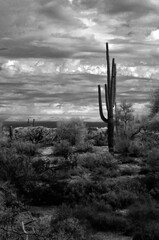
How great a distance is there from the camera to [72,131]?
37.8m

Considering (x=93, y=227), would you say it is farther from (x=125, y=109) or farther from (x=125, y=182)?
(x=125, y=109)

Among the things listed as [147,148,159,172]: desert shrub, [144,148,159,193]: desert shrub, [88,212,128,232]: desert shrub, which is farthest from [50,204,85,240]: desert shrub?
[147,148,159,172]: desert shrub

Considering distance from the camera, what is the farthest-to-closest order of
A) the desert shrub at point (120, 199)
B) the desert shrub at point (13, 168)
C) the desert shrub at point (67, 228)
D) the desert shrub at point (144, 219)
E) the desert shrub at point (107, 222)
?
1. the desert shrub at point (13, 168)
2. the desert shrub at point (120, 199)
3. the desert shrub at point (107, 222)
4. the desert shrub at point (144, 219)
5. the desert shrub at point (67, 228)

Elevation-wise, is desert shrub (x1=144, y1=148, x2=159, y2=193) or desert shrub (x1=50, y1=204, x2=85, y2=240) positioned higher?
desert shrub (x1=50, y1=204, x2=85, y2=240)

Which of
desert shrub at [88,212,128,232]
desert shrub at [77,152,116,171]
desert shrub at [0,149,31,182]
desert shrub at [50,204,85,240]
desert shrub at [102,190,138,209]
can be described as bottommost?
desert shrub at [77,152,116,171]

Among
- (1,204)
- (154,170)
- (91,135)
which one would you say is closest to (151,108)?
(91,135)

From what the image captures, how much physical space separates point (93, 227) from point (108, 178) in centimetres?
695

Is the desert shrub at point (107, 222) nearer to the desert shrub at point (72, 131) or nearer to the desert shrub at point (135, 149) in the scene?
the desert shrub at point (135, 149)

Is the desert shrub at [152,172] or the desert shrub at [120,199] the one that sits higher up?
the desert shrub at [120,199]

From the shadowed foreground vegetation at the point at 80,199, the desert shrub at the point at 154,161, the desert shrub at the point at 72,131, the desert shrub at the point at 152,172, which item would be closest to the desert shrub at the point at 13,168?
the shadowed foreground vegetation at the point at 80,199

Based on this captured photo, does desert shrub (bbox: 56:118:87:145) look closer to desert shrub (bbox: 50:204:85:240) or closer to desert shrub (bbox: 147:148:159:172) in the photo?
desert shrub (bbox: 147:148:159:172)

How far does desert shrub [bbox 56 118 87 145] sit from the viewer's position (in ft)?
119

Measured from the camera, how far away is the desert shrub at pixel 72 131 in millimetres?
36350

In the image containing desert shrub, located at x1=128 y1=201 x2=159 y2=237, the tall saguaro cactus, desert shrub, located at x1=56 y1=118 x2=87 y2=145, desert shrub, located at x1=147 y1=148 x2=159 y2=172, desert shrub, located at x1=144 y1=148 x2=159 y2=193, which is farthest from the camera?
desert shrub, located at x1=56 y1=118 x2=87 y2=145
